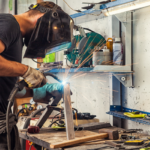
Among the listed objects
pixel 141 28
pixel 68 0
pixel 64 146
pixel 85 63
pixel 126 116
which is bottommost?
pixel 64 146

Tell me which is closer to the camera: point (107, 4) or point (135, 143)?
point (135, 143)

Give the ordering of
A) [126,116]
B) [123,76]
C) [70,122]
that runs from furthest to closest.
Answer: [123,76]
[126,116]
[70,122]

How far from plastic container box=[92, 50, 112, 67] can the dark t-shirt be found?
0.84m

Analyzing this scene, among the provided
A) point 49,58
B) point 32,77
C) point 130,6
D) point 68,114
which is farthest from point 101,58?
point 49,58

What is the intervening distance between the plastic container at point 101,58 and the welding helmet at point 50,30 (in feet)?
2.01

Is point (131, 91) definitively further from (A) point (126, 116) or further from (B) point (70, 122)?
(B) point (70, 122)

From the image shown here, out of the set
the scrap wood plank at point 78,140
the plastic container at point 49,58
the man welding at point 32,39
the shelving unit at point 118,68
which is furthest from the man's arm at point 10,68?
the plastic container at point 49,58

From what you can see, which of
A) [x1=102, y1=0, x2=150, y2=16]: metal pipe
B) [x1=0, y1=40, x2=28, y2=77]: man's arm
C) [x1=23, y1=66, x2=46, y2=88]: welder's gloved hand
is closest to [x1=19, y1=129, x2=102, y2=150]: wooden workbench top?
[x1=23, y1=66, x2=46, y2=88]: welder's gloved hand

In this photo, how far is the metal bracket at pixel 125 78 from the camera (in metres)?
2.04

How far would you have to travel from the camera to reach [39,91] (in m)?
1.81

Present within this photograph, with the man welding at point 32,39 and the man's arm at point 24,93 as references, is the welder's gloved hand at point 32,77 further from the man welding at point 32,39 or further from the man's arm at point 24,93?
the man's arm at point 24,93

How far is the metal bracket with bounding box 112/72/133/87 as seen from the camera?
2.04 m

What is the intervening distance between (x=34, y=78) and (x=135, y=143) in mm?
777

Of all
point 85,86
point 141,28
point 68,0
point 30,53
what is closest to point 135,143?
point 30,53
